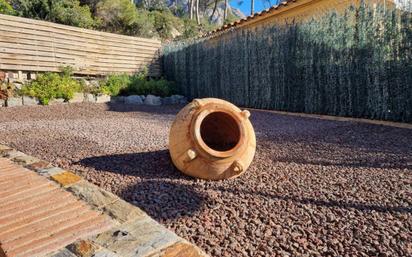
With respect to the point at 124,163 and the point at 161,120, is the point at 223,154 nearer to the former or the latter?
the point at 124,163

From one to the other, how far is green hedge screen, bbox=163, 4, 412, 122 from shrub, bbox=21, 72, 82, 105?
459 cm

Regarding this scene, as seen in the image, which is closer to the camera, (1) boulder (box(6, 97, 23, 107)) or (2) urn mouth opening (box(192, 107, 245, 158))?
(2) urn mouth opening (box(192, 107, 245, 158))

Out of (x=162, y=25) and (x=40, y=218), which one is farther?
(x=162, y=25)

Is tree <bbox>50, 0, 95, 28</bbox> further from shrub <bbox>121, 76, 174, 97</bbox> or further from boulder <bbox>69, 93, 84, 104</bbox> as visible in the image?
boulder <bbox>69, 93, 84, 104</bbox>

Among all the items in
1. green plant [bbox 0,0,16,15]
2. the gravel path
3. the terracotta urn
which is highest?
green plant [bbox 0,0,16,15]

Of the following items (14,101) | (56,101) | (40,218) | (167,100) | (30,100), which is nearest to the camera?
(40,218)

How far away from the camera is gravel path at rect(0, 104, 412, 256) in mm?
1812

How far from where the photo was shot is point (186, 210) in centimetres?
219

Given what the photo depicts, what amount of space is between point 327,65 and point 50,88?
7447 mm

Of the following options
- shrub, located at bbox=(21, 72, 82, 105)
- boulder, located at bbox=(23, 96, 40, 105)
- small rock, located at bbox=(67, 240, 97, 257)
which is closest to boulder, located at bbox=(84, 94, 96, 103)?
shrub, located at bbox=(21, 72, 82, 105)

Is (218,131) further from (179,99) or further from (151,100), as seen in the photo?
(179,99)

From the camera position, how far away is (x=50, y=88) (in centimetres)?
848

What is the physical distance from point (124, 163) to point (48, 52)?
7.69 metres

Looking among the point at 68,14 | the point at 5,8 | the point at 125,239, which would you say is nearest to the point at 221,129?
the point at 125,239
